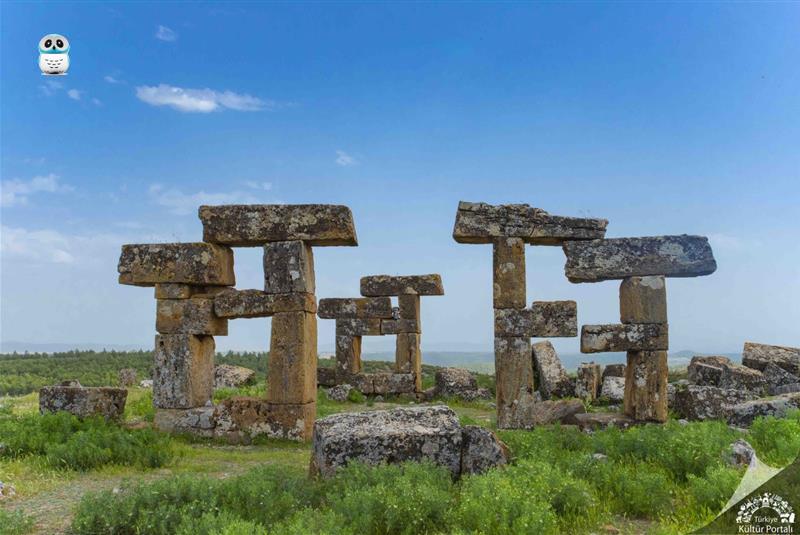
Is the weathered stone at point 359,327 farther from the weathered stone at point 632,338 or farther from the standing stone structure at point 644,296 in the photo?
the weathered stone at point 632,338

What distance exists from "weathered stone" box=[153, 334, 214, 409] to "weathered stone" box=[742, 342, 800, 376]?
1712 centimetres

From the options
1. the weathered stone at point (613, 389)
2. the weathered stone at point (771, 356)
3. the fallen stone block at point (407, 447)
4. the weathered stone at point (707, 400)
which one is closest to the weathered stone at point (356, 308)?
the weathered stone at point (613, 389)

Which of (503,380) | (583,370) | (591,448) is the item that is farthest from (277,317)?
(583,370)

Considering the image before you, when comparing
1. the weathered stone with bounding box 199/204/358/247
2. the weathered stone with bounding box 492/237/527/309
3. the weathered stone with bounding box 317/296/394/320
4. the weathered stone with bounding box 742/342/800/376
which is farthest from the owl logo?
the weathered stone with bounding box 742/342/800/376

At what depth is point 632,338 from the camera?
12523 millimetres

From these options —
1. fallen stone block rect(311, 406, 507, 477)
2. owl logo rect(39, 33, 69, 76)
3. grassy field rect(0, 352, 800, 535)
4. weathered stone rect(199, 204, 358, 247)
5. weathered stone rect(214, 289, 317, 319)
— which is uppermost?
owl logo rect(39, 33, 69, 76)

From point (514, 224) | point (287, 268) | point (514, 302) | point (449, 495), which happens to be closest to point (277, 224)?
point (287, 268)

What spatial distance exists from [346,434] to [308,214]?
19.2ft

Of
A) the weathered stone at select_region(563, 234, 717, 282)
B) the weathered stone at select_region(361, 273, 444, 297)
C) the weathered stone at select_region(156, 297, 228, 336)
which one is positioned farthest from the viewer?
the weathered stone at select_region(361, 273, 444, 297)

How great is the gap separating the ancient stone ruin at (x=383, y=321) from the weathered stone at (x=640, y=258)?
30.1ft

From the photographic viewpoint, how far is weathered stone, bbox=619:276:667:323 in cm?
1248

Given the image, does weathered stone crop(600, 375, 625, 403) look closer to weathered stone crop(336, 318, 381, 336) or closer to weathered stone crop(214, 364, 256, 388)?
weathered stone crop(336, 318, 381, 336)

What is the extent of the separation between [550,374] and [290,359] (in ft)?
34.6

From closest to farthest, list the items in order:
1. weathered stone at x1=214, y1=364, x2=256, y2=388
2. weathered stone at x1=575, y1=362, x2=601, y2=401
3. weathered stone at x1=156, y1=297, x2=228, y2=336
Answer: weathered stone at x1=156, y1=297, x2=228, y2=336, weathered stone at x1=575, y1=362, x2=601, y2=401, weathered stone at x1=214, y1=364, x2=256, y2=388
